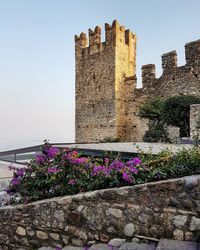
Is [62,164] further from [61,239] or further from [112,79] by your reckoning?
[112,79]

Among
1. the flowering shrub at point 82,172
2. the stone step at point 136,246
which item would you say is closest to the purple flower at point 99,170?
the flowering shrub at point 82,172

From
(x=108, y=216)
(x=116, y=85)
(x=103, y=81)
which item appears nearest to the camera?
(x=108, y=216)

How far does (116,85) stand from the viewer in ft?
50.6

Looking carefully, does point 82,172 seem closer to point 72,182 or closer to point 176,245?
point 72,182

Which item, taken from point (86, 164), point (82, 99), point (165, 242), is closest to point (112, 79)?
point (82, 99)

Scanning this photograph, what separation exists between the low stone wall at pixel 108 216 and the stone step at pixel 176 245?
0.07 m

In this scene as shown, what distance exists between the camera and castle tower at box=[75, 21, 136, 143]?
1542cm

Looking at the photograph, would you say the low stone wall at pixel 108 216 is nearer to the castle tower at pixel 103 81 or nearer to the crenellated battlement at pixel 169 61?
the castle tower at pixel 103 81

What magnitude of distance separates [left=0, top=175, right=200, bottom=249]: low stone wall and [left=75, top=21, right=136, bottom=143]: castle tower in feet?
39.8

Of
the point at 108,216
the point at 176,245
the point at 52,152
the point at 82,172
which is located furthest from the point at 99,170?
the point at 176,245

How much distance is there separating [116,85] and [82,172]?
41.1 feet

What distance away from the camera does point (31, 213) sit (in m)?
3.10

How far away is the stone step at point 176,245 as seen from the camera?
2.25m

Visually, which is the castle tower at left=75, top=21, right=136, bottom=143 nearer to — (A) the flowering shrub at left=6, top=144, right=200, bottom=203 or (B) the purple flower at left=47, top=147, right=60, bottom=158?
(B) the purple flower at left=47, top=147, right=60, bottom=158
